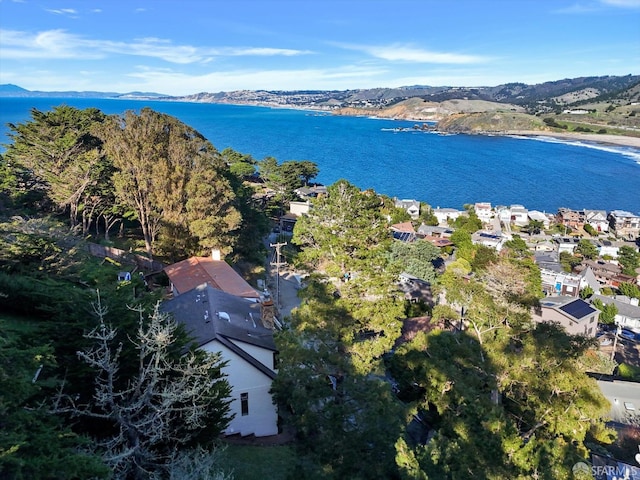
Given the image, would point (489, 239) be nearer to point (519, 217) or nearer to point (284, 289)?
point (519, 217)

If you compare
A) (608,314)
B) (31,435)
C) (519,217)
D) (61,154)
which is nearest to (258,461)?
(31,435)

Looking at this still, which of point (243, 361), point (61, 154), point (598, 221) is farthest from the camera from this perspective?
point (598, 221)

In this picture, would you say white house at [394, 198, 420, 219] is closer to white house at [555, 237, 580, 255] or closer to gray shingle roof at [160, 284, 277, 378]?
white house at [555, 237, 580, 255]

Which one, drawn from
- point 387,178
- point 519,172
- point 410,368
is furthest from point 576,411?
point 519,172

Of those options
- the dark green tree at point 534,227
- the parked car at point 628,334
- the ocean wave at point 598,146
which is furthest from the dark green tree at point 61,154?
the ocean wave at point 598,146

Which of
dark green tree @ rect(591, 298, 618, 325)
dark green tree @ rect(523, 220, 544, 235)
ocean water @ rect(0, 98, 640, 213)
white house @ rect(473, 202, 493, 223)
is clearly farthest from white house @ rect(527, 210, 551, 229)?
dark green tree @ rect(591, 298, 618, 325)

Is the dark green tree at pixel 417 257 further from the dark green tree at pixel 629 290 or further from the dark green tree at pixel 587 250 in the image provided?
the dark green tree at pixel 587 250

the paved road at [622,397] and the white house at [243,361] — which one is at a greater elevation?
the white house at [243,361]
